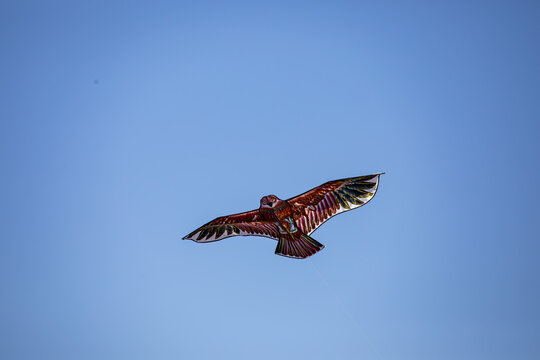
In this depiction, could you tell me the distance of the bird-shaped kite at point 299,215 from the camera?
13.9 metres

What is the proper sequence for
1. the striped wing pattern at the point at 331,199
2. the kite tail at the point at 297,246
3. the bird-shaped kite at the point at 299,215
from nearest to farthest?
the kite tail at the point at 297,246 → the bird-shaped kite at the point at 299,215 → the striped wing pattern at the point at 331,199

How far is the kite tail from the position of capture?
13758mm

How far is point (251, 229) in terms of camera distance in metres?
Answer: 15.0

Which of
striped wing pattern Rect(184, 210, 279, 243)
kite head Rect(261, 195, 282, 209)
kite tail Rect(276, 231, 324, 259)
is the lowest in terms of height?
kite tail Rect(276, 231, 324, 259)

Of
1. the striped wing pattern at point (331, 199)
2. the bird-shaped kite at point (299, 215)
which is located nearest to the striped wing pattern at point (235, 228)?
the bird-shaped kite at point (299, 215)

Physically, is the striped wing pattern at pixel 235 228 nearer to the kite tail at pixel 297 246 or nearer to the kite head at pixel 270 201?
the kite tail at pixel 297 246

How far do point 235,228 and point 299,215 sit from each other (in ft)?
6.37

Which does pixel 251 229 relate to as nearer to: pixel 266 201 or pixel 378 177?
pixel 266 201

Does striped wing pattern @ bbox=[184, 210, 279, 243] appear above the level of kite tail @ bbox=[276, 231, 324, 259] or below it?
above

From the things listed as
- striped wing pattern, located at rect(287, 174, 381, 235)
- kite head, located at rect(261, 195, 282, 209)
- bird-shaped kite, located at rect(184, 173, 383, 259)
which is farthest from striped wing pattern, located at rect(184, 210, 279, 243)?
striped wing pattern, located at rect(287, 174, 381, 235)

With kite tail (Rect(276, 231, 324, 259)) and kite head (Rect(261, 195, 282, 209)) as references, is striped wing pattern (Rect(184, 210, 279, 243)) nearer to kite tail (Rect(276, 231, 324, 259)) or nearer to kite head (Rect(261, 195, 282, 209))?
kite tail (Rect(276, 231, 324, 259))

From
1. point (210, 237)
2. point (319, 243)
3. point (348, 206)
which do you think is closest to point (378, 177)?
point (348, 206)

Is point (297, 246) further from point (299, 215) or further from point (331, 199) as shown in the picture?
point (331, 199)

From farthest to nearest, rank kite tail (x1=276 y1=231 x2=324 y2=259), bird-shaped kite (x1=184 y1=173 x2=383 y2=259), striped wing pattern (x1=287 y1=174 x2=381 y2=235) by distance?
1. striped wing pattern (x1=287 y1=174 x2=381 y2=235)
2. bird-shaped kite (x1=184 y1=173 x2=383 y2=259)
3. kite tail (x1=276 y1=231 x2=324 y2=259)
